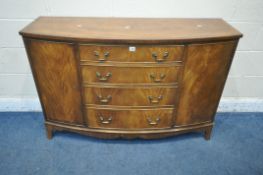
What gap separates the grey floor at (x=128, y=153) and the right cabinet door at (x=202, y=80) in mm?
266

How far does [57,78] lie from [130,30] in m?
0.60

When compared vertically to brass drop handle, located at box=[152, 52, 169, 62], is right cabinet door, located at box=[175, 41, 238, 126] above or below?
below

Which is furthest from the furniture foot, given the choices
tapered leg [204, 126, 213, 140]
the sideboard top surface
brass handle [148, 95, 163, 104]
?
the sideboard top surface

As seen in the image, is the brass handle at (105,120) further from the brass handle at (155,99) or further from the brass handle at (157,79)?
the brass handle at (157,79)

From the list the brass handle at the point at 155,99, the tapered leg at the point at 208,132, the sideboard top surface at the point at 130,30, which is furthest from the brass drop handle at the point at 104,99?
the tapered leg at the point at 208,132

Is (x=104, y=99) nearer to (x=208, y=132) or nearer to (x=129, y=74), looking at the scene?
(x=129, y=74)

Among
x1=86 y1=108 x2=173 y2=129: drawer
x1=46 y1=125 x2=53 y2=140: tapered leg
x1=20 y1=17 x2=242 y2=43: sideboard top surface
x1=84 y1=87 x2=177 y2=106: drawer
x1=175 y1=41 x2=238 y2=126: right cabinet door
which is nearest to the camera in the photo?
x1=20 y1=17 x2=242 y2=43: sideboard top surface

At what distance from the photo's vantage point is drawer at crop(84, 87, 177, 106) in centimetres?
149

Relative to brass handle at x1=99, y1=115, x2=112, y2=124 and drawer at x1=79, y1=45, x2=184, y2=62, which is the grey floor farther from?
drawer at x1=79, y1=45, x2=184, y2=62

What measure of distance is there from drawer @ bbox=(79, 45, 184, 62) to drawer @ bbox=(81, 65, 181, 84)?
0.06 metres

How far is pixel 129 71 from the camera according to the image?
1.39 meters

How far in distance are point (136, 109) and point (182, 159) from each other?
0.57 meters

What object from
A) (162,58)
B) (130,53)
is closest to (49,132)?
(130,53)

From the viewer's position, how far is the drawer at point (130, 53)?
130cm
